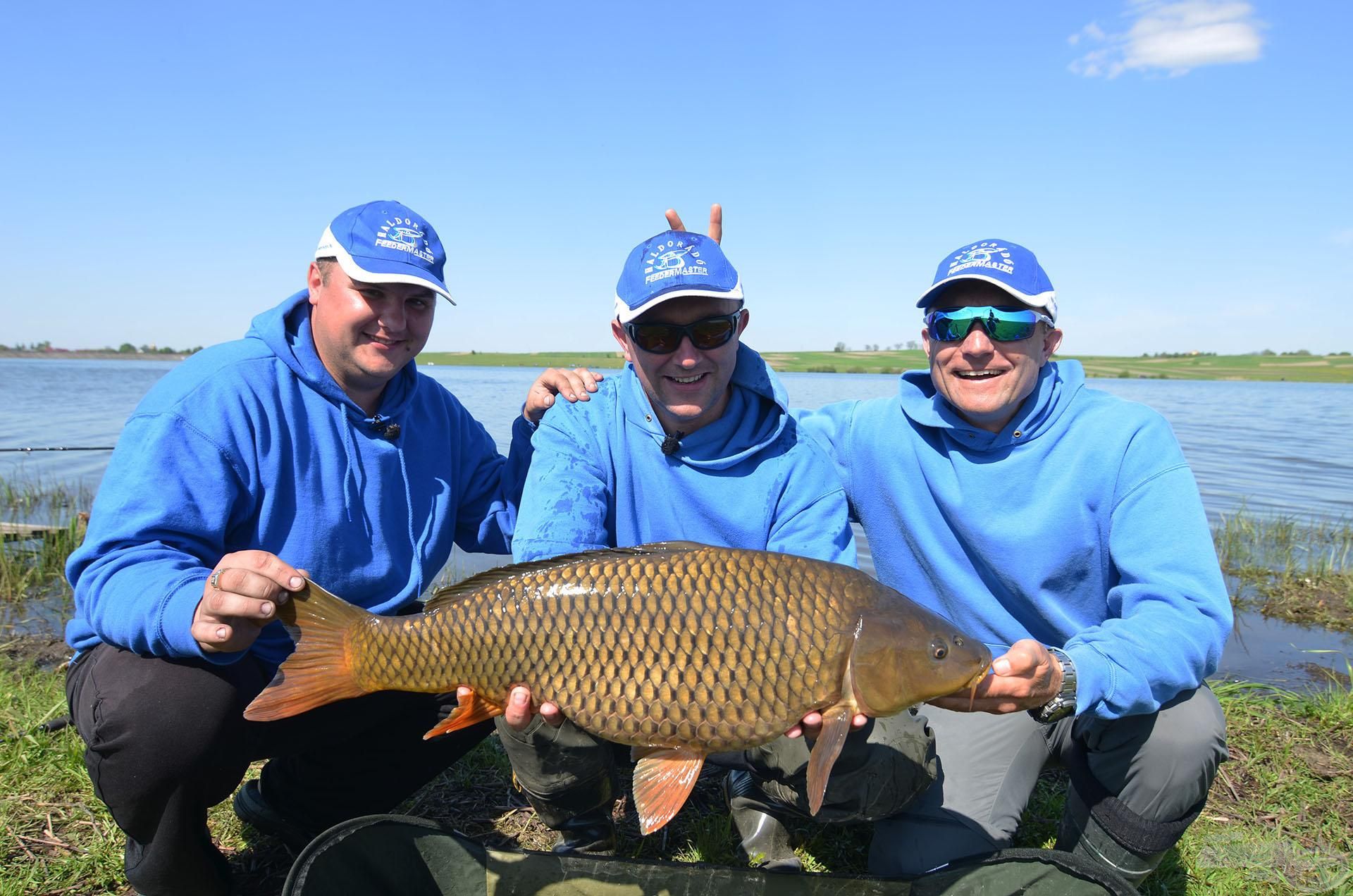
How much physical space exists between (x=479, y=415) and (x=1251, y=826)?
12.4 meters

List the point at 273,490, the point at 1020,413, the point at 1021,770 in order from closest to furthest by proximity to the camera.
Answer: the point at 273,490 < the point at 1021,770 < the point at 1020,413

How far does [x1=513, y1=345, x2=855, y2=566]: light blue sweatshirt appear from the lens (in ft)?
8.11

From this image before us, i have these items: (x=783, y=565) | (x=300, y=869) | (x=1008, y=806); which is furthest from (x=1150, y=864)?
(x=300, y=869)

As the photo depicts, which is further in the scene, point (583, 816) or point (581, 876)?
point (583, 816)

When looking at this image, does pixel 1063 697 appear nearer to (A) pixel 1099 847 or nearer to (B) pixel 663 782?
(A) pixel 1099 847

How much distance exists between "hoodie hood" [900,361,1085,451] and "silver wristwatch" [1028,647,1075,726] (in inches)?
29.8

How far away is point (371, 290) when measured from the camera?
246cm

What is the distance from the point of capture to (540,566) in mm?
2000

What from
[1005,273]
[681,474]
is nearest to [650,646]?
[681,474]

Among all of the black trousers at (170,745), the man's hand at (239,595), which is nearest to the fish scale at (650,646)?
the man's hand at (239,595)

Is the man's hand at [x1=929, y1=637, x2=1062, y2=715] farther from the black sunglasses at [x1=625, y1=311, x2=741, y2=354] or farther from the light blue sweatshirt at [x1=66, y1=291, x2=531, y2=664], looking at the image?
the light blue sweatshirt at [x1=66, y1=291, x2=531, y2=664]

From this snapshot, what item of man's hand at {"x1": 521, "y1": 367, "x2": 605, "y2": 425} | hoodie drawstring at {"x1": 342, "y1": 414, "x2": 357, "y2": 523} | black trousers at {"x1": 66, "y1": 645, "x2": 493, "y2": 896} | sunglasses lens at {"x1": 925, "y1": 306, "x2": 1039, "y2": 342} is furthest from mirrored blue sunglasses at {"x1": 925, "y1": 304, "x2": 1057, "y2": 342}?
black trousers at {"x1": 66, "y1": 645, "x2": 493, "y2": 896}

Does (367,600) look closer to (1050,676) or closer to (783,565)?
(783,565)

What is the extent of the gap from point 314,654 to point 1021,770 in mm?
1953
